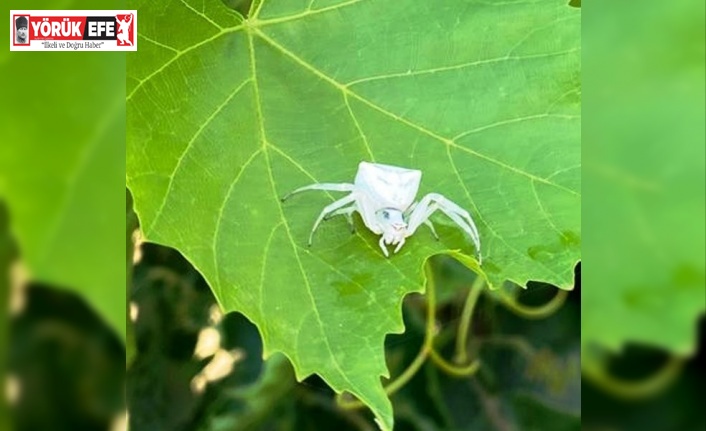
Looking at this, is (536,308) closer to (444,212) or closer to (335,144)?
(444,212)

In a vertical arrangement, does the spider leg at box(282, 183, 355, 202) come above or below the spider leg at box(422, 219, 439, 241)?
above

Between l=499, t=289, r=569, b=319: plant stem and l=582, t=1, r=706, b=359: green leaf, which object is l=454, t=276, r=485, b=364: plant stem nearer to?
l=499, t=289, r=569, b=319: plant stem

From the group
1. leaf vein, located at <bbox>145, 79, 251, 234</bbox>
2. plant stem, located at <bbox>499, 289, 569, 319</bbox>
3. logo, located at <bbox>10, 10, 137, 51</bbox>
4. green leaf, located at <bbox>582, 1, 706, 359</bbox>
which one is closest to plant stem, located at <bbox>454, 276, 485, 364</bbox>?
plant stem, located at <bbox>499, 289, 569, 319</bbox>

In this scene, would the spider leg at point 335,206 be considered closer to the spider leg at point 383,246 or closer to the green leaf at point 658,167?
the spider leg at point 383,246

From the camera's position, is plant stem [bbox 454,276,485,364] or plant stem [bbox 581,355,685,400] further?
plant stem [bbox 454,276,485,364]

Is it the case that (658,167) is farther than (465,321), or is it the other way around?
(465,321)

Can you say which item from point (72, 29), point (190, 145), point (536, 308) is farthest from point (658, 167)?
point (72, 29)

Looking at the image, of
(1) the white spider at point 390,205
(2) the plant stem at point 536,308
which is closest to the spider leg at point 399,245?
(1) the white spider at point 390,205

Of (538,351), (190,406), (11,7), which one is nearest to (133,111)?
(11,7)
